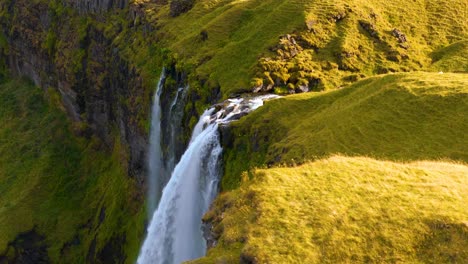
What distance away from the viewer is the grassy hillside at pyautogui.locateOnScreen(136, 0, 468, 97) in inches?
1196

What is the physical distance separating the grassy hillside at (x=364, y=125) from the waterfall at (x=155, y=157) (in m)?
13.3

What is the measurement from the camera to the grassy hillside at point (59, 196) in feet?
141

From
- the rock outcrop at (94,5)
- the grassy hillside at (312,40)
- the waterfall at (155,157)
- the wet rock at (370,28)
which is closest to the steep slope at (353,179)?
the grassy hillside at (312,40)

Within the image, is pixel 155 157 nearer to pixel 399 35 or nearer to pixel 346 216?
pixel 399 35

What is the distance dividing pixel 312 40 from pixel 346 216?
20.4 m

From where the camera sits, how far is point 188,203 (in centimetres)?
2316

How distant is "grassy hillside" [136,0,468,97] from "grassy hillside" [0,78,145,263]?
1444 cm

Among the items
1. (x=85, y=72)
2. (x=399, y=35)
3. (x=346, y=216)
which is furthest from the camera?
(x=85, y=72)

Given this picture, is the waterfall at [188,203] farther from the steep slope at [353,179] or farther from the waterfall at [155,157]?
the waterfall at [155,157]

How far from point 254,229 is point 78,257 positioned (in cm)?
3565

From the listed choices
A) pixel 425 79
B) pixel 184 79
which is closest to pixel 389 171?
pixel 425 79

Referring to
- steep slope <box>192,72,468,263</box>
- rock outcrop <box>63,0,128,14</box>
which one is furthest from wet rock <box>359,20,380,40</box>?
rock outcrop <box>63,0,128,14</box>

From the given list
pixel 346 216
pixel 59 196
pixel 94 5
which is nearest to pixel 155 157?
pixel 59 196

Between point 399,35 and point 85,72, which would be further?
point 85,72
